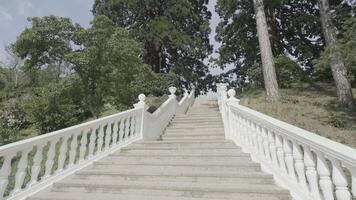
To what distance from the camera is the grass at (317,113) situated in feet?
29.1

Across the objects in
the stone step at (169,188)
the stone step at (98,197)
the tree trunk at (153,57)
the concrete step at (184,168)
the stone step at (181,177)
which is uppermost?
the tree trunk at (153,57)

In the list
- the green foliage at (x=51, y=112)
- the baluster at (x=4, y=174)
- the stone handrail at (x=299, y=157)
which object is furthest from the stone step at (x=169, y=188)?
the green foliage at (x=51, y=112)

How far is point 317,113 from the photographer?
1116 cm

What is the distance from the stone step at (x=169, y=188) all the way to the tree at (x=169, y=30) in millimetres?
16036

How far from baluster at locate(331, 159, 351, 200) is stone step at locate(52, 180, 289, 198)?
121 centimetres

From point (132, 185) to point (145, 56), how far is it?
18.1m

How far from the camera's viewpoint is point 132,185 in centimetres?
423

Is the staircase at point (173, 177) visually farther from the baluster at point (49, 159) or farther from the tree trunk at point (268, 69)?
the tree trunk at point (268, 69)

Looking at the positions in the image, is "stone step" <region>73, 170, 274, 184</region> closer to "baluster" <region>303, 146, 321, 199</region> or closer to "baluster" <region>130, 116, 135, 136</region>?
"baluster" <region>303, 146, 321, 199</region>

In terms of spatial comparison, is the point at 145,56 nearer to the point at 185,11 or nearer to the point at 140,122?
the point at 185,11

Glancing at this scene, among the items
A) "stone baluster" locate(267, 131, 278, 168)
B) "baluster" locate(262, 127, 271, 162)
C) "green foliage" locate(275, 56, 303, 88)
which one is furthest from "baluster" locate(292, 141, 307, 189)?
"green foliage" locate(275, 56, 303, 88)

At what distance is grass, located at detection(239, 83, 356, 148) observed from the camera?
29.1ft

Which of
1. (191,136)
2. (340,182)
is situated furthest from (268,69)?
(340,182)

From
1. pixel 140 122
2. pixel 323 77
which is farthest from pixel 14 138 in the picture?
pixel 323 77
